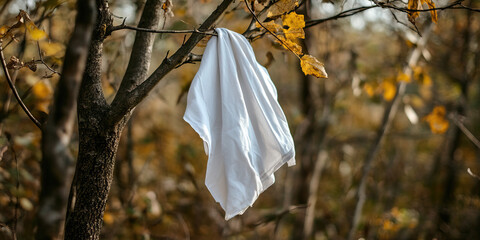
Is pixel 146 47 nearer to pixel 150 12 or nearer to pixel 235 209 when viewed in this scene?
pixel 150 12

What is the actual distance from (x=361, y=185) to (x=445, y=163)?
206cm

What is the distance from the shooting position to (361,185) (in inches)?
118

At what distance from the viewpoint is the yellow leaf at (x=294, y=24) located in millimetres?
1374

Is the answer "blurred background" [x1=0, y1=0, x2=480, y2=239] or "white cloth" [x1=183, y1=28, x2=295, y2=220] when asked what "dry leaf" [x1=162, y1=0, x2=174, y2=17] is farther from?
"blurred background" [x1=0, y1=0, x2=480, y2=239]

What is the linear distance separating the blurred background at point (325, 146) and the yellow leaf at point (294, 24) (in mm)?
421

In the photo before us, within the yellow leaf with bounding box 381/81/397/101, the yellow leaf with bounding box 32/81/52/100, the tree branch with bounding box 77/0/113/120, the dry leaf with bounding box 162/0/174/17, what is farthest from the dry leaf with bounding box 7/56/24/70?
the yellow leaf with bounding box 381/81/397/101

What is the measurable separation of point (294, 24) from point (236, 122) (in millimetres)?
456

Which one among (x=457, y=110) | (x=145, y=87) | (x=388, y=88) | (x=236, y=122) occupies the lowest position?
→ (x=457, y=110)

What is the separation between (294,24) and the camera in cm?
138

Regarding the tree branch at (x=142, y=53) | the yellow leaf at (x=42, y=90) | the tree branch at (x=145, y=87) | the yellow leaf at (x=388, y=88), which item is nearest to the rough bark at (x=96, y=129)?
the tree branch at (x=145, y=87)

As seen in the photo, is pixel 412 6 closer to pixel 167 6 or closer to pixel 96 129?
pixel 167 6

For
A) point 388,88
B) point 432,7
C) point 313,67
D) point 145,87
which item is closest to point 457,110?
point 388,88

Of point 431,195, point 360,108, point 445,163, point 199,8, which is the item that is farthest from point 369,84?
point 360,108

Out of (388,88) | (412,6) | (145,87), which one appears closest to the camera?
(145,87)
